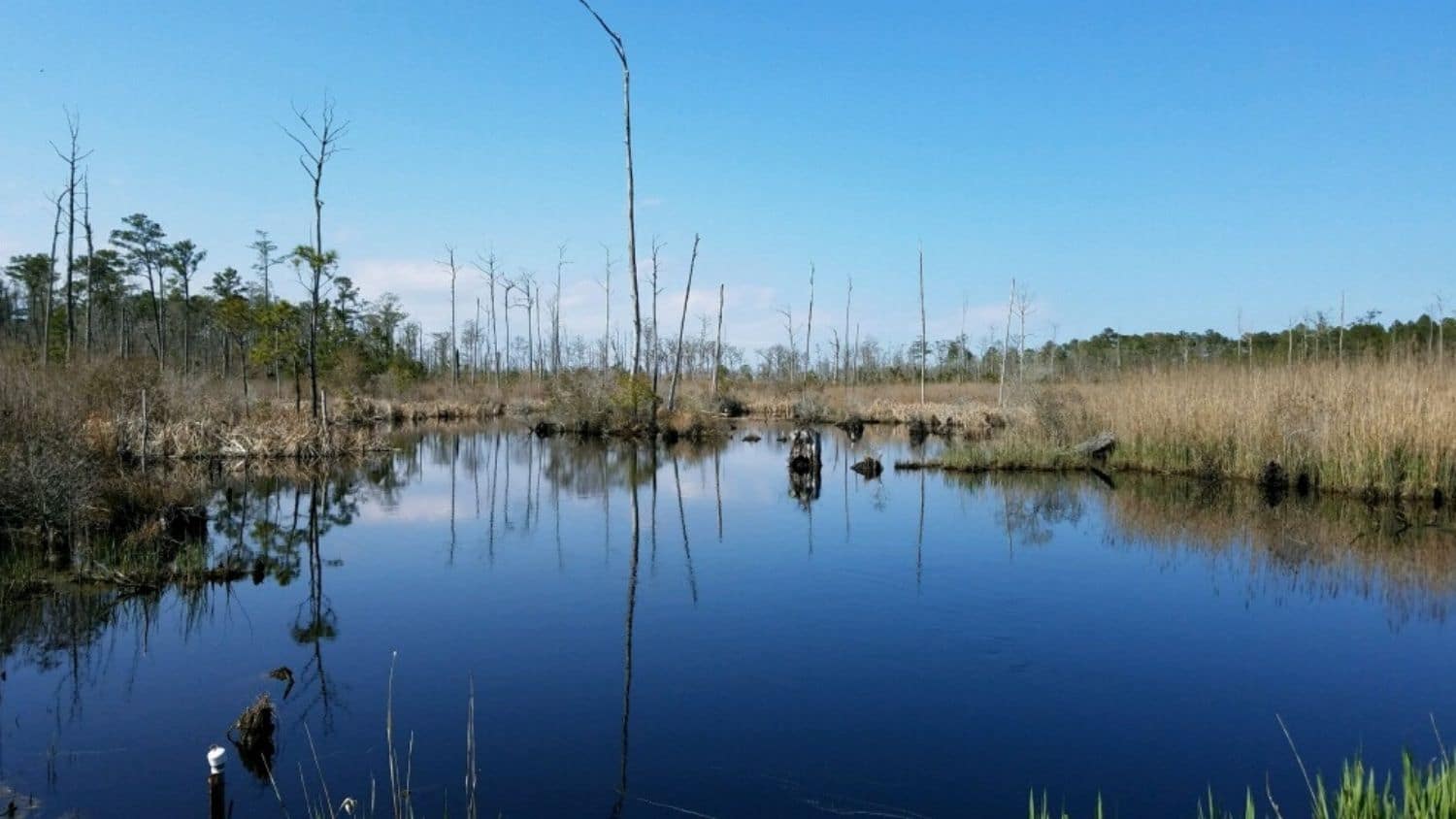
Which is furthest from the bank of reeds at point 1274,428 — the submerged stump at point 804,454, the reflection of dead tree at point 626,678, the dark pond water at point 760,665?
the reflection of dead tree at point 626,678

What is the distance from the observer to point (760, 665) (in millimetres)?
5922

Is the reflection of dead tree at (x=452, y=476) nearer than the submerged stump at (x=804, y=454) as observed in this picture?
Yes

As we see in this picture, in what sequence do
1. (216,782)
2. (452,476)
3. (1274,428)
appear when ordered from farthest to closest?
(452,476) < (1274,428) < (216,782)

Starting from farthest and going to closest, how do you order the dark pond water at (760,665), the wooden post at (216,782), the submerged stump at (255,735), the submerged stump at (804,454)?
the submerged stump at (804,454)
the submerged stump at (255,735)
the dark pond water at (760,665)
the wooden post at (216,782)

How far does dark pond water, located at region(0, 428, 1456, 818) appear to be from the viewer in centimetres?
420

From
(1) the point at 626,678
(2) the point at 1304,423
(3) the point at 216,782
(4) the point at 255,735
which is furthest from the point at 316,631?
(2) the point at 1304,423

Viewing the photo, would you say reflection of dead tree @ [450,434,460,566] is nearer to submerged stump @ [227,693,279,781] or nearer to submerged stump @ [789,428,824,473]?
submerged stump @ [227,693,279,781]

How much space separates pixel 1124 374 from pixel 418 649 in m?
19.6

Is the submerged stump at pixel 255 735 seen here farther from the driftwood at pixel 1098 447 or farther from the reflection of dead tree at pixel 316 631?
the driftwood at pixel 1098 447

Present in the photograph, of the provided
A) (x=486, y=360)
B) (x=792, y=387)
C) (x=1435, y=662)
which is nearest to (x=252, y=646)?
(x=1435, y=662)

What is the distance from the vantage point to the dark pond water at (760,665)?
4.20 m

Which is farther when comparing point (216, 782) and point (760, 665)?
point (760, 665)

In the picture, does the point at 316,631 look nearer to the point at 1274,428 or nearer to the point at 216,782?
the point at 216,782

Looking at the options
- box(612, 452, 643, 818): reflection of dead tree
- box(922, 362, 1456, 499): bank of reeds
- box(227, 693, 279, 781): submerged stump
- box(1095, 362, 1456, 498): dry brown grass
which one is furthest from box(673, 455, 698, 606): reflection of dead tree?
box(1095, 362, 1456, 498): dry brown grass
